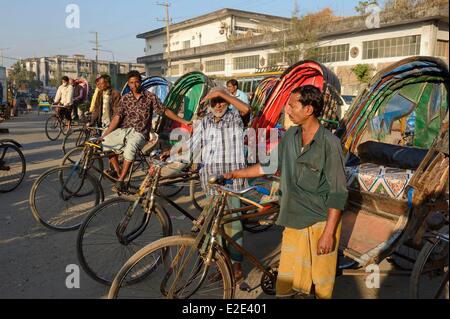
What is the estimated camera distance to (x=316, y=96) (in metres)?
2.50

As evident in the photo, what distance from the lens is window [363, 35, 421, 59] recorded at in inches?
794

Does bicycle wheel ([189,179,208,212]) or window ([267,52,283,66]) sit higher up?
window ([267,52,283,66])

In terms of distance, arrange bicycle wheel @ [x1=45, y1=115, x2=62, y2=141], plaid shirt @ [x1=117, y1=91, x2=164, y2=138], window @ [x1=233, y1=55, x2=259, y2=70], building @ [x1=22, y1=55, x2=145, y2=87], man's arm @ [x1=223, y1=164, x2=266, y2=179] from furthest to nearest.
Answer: building @ [x1=22, y1=55, x2=145, y2=87]
window @ [x1=233, y1=55, x2=259, y2=70]
bicycle wheel @ [x1=45, y1=115, x2=62, y2=141]
plaid shirt @ [x1=117, y1=91, x2=164, y2=138]
man's arm @ [x1=223, y1=164, x2=266, y2=179]

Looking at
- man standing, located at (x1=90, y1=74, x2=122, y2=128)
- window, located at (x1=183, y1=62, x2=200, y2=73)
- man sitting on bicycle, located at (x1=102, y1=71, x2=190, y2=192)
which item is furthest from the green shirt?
window, located at (x1=183, y1=62, x2=200, y2=73)

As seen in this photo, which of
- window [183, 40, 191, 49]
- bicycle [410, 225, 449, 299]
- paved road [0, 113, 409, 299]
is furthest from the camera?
window [183, 40, 191, 49]

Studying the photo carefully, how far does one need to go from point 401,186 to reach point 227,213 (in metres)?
1.95

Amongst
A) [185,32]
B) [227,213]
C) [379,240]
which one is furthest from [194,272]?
[185,32]

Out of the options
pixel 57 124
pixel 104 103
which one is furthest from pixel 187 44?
pixel 104 103

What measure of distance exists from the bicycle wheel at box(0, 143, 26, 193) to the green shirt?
5182 millimetres

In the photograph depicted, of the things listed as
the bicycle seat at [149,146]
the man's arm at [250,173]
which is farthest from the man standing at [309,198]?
the bicycle seat at [149,146]

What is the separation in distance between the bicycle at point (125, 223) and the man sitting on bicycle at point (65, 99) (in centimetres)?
834

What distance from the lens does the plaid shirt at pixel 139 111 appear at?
16.9ft

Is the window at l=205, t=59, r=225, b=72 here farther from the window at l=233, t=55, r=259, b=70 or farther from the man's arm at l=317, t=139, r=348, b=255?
the man's arm at l=317, t=139, r=348, b=255

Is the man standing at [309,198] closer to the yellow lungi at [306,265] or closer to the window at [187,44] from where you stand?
the yellow lungi at [306,265]
